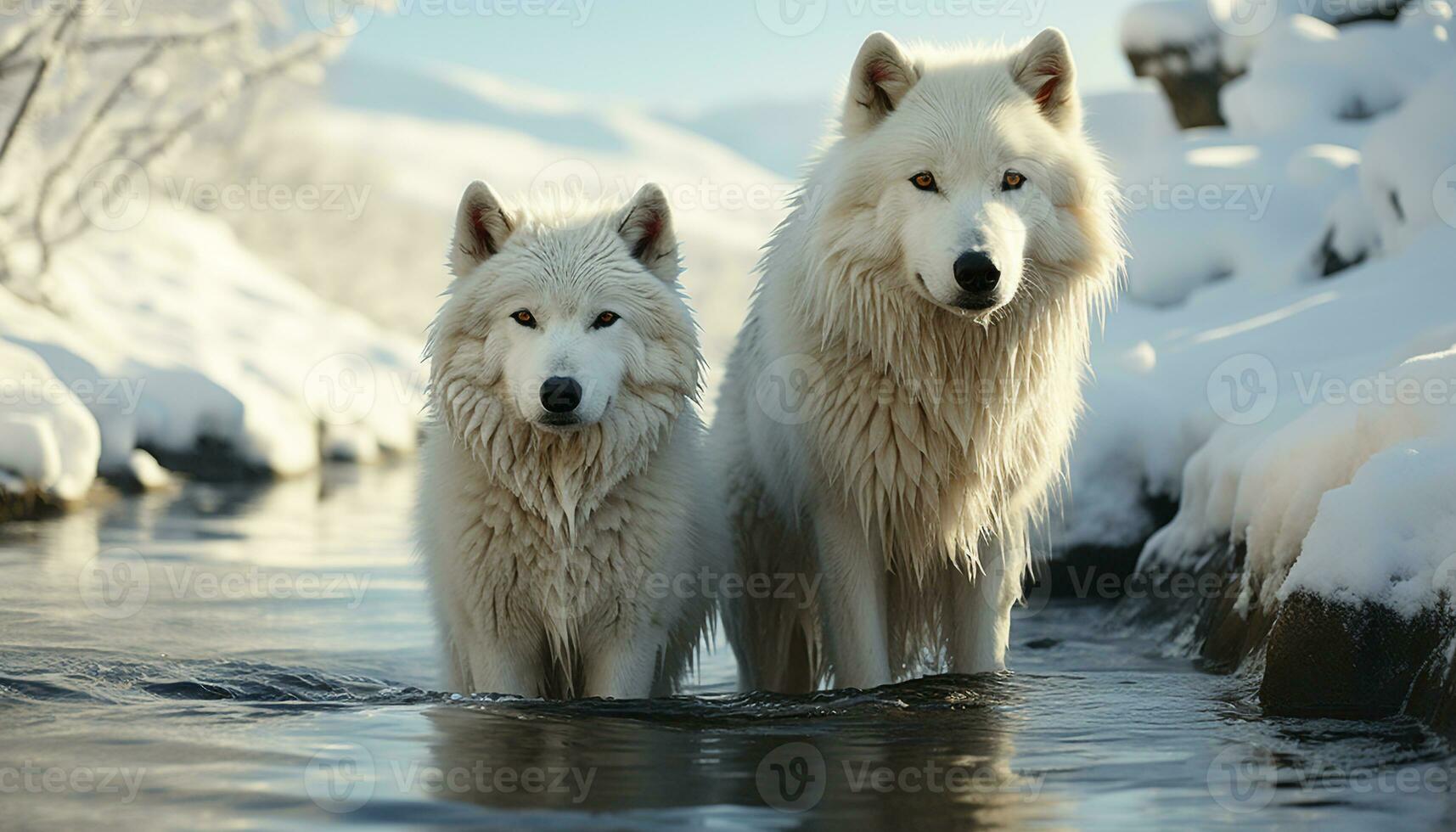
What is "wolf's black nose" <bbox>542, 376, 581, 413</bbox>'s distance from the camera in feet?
14.3

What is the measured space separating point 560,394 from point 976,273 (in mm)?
1378

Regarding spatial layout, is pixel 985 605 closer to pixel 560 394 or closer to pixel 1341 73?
pixel 560 394

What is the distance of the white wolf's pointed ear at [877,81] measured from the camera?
16.1ft

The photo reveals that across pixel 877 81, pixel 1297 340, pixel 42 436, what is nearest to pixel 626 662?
pixel 877 81

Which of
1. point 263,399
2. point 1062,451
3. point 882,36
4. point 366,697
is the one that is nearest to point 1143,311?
point 1062,451

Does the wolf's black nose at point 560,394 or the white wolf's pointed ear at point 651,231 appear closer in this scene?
the wolf's black nose at point 560,394

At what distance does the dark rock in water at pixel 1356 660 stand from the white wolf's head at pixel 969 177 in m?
1.43

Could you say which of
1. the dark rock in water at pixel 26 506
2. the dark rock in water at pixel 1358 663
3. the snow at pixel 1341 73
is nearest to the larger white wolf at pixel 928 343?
the dark rock in water at pixel 1358 663

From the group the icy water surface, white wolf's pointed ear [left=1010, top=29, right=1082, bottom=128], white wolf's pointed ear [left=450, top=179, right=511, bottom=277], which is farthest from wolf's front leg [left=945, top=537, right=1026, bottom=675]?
white wolf's pointed ear [left=450, top=179, right=511, bottom=277]

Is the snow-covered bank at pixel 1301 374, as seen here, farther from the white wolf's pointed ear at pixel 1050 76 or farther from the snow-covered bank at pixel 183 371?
the snow-covered bank at pixel 183 371

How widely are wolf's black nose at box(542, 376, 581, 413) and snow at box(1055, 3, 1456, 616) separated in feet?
7.87

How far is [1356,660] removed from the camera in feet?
14.0

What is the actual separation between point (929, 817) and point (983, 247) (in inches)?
73.1

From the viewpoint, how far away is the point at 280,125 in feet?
126
